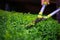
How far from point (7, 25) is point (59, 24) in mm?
1205

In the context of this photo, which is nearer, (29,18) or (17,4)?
(29,18)

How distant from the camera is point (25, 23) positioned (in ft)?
20.3

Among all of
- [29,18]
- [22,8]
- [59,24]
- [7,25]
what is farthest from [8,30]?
[22,8]

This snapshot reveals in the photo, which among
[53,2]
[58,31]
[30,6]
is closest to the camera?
[58,31]

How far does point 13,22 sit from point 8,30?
10.5 inches

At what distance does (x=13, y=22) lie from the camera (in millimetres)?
6340

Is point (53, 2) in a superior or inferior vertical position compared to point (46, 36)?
superior

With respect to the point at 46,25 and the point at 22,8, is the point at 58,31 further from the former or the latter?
the point at 22,8

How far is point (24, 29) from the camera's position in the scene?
19.4 ft

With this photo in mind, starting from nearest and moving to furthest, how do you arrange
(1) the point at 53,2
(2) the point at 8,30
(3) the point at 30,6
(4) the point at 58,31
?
(4) the point at 58,31 < (2) the point at 8,30 < (1) the point at 53,2 < (3) the point at 30,6

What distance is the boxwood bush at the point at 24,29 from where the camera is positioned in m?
5.72

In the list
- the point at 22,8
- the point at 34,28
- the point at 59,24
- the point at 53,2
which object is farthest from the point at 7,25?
the point at 22,8

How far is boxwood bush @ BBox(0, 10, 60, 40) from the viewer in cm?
572

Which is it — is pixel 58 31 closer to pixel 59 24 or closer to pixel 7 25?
pixel 59 24
